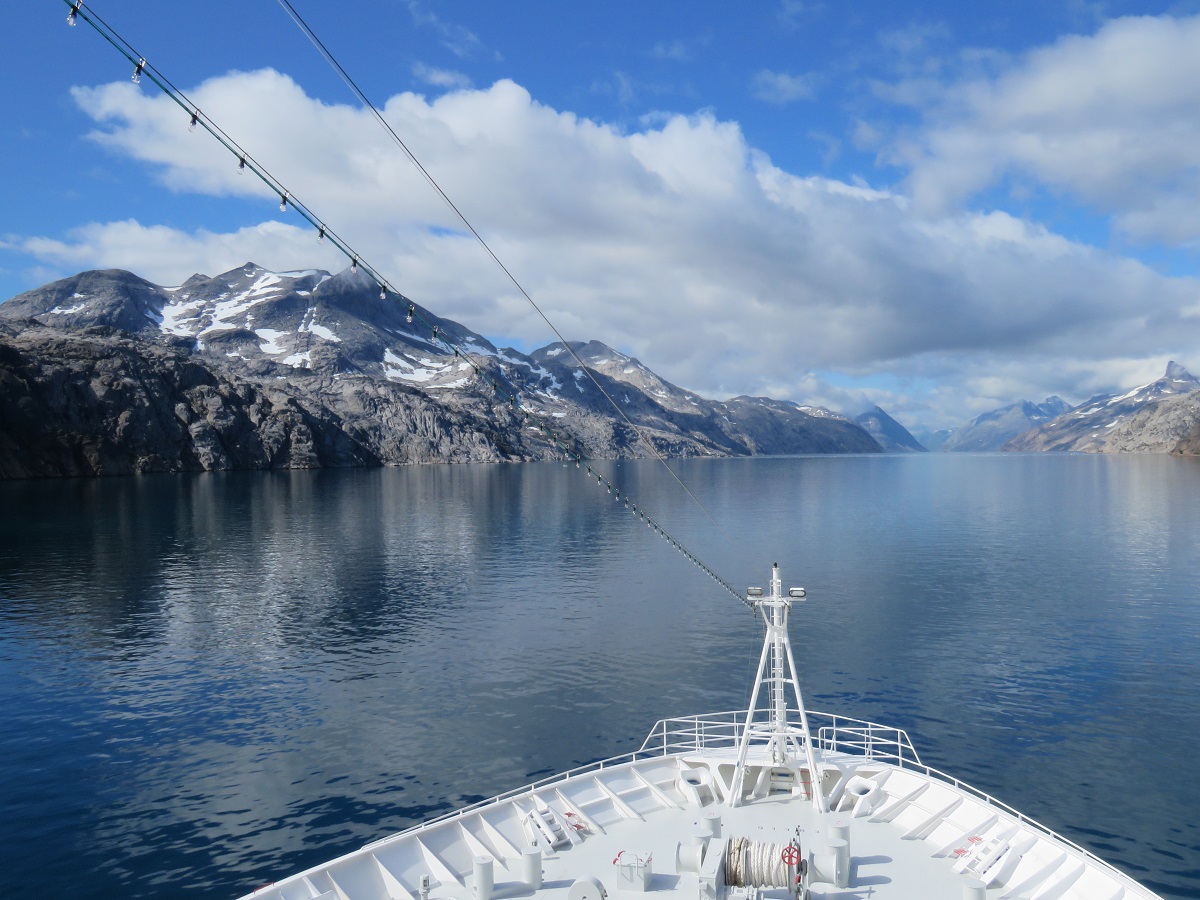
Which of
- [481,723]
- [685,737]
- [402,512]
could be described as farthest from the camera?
[402,512]

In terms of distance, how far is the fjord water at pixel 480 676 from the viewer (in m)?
32.8

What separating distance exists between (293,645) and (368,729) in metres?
20.8

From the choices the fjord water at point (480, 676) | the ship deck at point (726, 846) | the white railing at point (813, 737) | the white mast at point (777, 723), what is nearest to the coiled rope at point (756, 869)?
the ship deck at point (726, 846)

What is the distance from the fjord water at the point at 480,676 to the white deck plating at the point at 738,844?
7352mm

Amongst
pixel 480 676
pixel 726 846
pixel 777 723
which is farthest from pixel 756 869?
pixel 480 676

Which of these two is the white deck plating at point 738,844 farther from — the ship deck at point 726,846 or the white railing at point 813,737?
the white railing at point 813,737

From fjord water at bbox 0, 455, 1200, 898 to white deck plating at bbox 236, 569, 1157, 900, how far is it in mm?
7352

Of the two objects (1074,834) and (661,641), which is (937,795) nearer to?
(1074,834)

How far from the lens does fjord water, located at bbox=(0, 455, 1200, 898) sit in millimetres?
32750

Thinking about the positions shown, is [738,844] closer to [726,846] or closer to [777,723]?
[726,846]

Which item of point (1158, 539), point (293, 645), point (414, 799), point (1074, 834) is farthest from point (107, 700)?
point (1158, 539)

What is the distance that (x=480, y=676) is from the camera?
5278 cm

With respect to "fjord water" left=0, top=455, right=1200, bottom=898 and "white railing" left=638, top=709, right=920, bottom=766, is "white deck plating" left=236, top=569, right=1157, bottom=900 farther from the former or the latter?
"fjord water" left=0, top=455, right=1200, bottom=898

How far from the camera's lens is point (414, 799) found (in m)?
34.8
